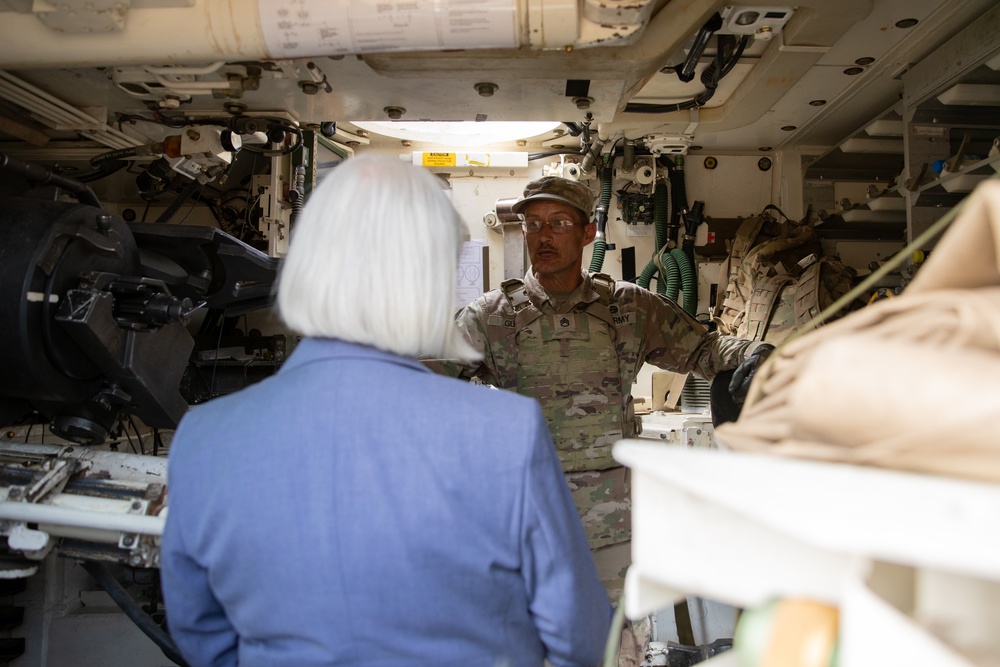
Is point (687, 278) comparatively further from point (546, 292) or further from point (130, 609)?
point (130, 609)

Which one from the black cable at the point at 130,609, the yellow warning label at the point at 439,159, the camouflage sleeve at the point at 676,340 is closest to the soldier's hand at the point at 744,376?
the camouflage sleeve at the point at 676,340

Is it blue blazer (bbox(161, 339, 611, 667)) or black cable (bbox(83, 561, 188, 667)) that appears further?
black cable (bbox(83, 561, 188, 667))

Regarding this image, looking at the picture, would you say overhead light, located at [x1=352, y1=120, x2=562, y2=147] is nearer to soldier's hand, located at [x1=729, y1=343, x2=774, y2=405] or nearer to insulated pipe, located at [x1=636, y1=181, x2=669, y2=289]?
insulated pipe, located at [x1=636, y1=181, x2=669, y2=289]

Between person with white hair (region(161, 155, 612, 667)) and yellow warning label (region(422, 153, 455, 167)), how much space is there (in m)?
3.03

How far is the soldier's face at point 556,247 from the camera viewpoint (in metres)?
3.34

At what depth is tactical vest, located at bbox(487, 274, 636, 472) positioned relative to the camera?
3193mm

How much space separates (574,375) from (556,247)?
0.63 m

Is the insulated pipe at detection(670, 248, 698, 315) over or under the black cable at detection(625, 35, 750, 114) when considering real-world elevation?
under

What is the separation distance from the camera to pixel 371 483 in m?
1.22

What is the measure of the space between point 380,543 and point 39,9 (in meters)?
1.79

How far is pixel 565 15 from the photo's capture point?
6.20 ft

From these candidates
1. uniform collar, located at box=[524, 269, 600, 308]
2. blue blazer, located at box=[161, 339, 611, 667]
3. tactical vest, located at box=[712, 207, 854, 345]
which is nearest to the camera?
blue blazer, located at box=[161, 339, 611, 667]

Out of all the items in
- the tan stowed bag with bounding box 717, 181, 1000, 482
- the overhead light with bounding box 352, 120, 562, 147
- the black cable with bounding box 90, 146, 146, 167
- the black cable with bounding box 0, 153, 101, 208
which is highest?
the overhead light with bounding box 352, 120, 562, 147

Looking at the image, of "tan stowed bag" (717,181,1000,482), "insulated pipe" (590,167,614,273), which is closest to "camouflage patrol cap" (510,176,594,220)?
"insulated pipe" (590,167,614,273)
